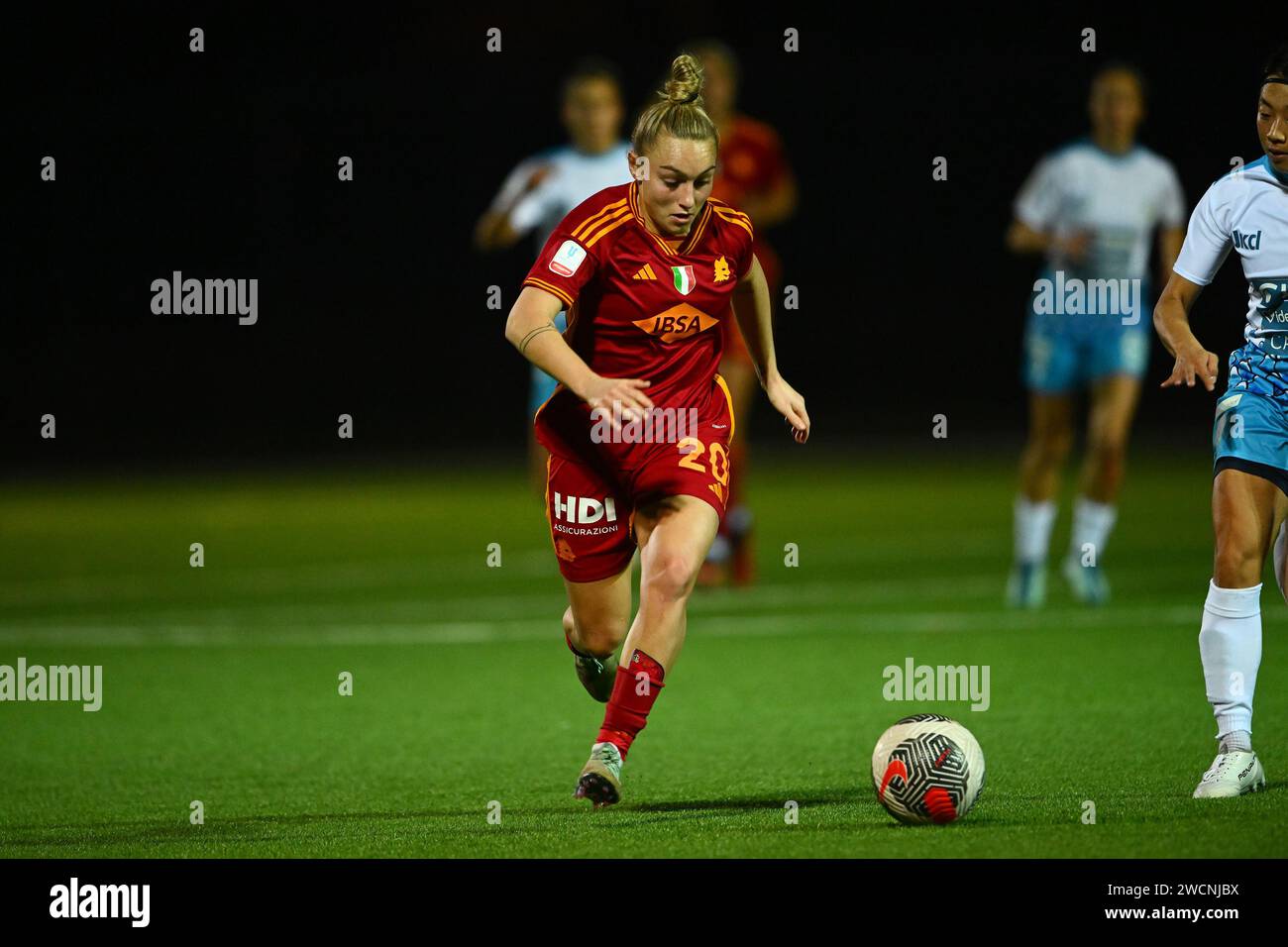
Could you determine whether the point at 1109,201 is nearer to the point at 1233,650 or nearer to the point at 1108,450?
the point at 1108,450

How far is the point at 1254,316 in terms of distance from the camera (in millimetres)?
5844

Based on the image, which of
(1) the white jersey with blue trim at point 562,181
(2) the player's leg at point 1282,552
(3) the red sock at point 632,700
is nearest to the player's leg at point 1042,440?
(1) the white jersey with blue trim at point 562,181

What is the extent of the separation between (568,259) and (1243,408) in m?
2.04

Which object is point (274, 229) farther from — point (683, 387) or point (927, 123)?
point (683, 387)

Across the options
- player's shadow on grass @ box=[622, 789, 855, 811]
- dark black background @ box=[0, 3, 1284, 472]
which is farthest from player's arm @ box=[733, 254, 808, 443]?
dark black background @ box=[0, 3, 1284, 472]

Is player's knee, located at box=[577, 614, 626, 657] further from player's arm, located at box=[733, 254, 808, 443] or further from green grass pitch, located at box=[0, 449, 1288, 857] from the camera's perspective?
player's arm, located at box=[733, 254, 808, 443]

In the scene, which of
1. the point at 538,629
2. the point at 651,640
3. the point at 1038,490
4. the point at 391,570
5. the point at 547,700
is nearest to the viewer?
the point at 651,640

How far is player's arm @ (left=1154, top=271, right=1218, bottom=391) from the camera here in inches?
220

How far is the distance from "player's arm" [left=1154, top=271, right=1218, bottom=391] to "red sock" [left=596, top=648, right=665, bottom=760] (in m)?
1.74

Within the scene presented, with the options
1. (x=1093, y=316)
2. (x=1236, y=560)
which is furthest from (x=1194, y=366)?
(x=1093, y=316)

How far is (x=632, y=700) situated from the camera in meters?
5.86

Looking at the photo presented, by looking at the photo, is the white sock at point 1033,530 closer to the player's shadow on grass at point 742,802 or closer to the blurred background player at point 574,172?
the blurred background player at point 574,172

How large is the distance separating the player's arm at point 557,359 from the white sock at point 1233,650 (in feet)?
5.94

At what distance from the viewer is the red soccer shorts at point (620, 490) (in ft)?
20.1
